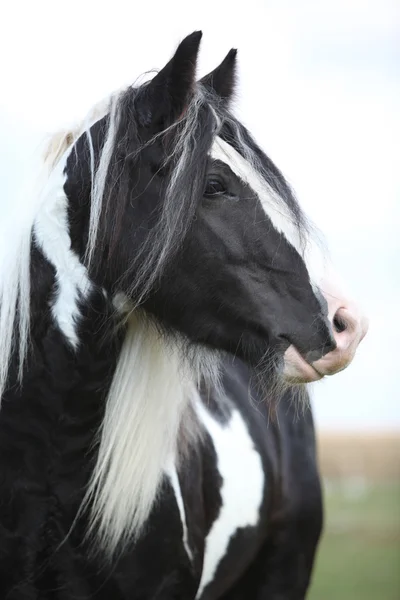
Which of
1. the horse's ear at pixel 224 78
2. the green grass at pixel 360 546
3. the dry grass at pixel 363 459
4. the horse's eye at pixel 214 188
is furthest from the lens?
the dry grass at pixel 363 459

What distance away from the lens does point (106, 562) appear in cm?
325

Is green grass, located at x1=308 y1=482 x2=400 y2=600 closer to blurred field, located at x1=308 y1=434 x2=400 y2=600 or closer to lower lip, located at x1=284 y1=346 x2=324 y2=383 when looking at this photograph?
blurred field, located at x1=308 y1=434 x2=400 y2=600

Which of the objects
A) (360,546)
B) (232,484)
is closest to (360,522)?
(360,546)

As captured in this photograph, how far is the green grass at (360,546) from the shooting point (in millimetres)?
11234

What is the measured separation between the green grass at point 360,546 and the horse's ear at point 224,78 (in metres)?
7.29

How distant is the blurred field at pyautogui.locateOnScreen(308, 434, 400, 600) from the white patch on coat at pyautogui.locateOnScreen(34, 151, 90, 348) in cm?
766

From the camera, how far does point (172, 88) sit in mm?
3094

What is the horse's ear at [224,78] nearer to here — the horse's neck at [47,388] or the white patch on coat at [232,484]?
the horse's neck at [47,388]

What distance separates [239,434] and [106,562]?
125 centimetres

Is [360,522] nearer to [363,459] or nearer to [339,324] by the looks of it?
[363,459]

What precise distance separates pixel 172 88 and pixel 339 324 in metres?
0.98

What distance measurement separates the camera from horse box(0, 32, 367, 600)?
3078mm

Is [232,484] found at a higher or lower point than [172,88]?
lower

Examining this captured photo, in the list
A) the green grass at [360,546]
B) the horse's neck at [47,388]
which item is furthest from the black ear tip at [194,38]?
the green grass at [360,546]
